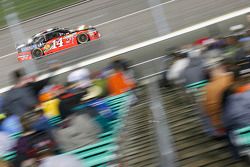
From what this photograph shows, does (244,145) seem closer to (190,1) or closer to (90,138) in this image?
(90,138)

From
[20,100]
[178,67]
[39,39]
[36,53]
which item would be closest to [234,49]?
[178,67]

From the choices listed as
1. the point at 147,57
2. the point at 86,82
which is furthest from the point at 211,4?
the point at 86,82

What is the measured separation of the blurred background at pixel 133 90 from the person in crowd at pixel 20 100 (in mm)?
13

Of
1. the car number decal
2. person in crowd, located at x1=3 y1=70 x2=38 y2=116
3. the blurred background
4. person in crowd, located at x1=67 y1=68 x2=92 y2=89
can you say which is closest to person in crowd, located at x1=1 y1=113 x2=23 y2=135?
the blurred background

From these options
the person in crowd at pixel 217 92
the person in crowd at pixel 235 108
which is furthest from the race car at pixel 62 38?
the person in crowd at pixel 235 108

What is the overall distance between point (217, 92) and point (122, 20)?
20.2 feet

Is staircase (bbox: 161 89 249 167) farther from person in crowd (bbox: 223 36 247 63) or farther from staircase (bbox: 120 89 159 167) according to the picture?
person in crowd (bbox: 223 36 247 63)

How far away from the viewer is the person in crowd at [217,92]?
11.9 ft

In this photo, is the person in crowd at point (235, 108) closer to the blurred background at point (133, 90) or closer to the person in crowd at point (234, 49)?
the blurred background at point (133, 90)

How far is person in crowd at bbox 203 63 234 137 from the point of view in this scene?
3.63 m

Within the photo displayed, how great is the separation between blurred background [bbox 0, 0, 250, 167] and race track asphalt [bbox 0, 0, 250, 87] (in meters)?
0.02

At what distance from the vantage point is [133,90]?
627cm

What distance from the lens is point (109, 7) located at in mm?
9398

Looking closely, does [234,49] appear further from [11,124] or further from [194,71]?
[11,124]
